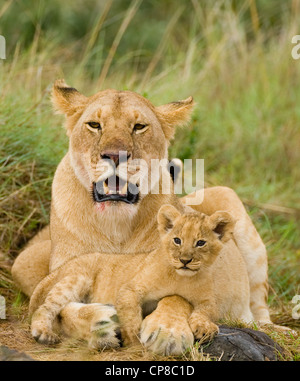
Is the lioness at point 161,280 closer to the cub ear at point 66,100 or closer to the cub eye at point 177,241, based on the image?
the cub eye at point 177,241

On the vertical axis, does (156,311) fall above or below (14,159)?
below

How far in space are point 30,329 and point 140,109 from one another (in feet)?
5.07

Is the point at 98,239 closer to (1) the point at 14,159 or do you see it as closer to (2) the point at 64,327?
(2) the point at 64,327

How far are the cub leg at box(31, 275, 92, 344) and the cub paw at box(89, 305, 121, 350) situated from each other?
0.27m

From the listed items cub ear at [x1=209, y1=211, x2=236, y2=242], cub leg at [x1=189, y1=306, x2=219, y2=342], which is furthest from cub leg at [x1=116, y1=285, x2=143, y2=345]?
cub ear at [x1=209, y1=211, x2=236, y2=242]

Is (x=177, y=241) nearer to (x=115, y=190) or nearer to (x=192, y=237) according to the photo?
(x=192, y=237)

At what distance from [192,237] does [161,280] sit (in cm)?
34

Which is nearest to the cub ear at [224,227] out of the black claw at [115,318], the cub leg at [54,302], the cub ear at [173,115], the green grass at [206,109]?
the black claw at [115,318]

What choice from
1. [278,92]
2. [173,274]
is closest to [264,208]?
[278,92]

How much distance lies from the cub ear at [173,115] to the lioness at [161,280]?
102 centimetres

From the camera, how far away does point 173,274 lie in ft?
13.9

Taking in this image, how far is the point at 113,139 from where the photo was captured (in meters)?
4.54

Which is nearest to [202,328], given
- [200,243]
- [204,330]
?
[204,330]

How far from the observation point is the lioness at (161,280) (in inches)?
161
